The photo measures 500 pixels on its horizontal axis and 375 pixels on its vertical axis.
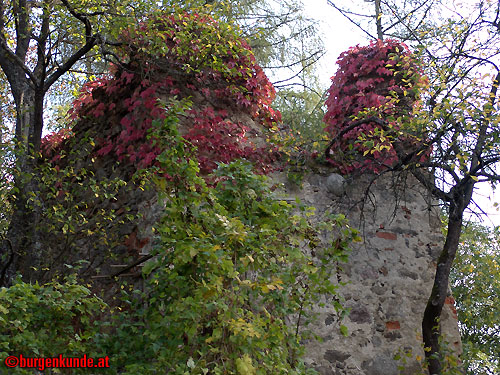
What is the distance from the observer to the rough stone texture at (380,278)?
4859mm

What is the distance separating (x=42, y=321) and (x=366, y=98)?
4.08 m

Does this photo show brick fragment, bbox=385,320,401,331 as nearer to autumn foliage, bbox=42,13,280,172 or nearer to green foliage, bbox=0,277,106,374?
autumn foliage, bbox=42,13,280,172

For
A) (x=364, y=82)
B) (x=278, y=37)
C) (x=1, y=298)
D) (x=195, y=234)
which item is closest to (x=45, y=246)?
(x=1, y=298)

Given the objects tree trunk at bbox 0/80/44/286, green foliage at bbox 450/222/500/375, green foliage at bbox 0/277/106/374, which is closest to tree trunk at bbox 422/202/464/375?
green foliage at bbox 450/222/500/375

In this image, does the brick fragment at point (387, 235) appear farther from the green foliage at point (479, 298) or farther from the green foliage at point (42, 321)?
the green foliage at point (42, 321)

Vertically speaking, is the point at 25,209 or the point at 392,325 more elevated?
the point at 25,209

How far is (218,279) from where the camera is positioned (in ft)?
8.93

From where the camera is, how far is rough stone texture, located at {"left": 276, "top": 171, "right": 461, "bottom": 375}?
15.9ft

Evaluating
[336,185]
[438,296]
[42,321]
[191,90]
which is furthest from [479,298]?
[42,321]

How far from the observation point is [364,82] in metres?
5.98

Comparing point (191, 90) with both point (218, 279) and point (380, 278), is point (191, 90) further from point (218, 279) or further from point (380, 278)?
point (218, 279)

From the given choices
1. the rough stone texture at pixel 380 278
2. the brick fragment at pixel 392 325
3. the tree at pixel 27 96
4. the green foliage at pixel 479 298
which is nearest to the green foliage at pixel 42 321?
the tree at pixel 27 96

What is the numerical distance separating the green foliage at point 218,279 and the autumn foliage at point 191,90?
5.30 feet

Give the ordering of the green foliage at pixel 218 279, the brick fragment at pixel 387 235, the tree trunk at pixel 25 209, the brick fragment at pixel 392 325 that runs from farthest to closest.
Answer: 1. the brick fragment at pixel 387 235
2. the brick fragment at pixel 392 325
3. the tree trunk at pixel 25 209
4. the green foliage at pixel 218 279
